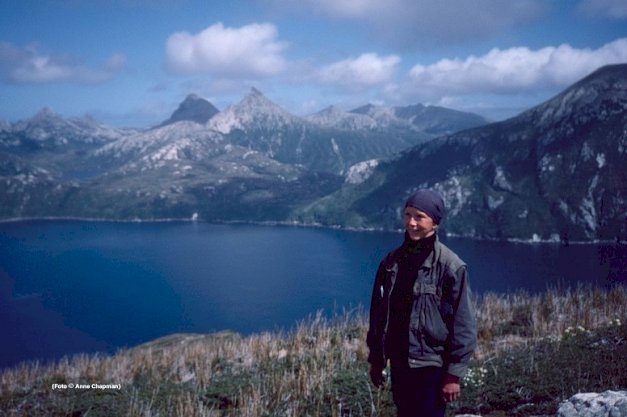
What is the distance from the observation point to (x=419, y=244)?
682 cm

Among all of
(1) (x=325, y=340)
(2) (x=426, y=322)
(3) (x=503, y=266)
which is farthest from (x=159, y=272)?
(2) (x=426, y=322)

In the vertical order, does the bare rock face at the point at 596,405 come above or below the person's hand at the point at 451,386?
below

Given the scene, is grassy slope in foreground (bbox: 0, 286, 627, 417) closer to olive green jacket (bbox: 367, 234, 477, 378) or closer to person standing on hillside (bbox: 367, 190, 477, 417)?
person standing on hillside (bbox: 367, 190, 477, 417)

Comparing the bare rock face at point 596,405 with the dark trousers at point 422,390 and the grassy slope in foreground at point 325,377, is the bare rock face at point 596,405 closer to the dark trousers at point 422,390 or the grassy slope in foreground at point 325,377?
the grassy slope in foreground at point 325,377

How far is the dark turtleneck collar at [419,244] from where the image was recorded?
265 inches

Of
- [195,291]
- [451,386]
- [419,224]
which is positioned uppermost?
[419,224]

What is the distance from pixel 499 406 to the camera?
10.1m

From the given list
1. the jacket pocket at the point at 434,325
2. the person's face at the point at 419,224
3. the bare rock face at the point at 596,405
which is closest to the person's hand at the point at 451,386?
the jacket pocket at the point at 434,325

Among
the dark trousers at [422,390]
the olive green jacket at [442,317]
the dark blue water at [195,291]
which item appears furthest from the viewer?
the dark blue water at [195,291]

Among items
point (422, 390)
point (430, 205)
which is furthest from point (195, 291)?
point (430, 205)

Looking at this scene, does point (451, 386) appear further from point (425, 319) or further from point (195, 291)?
point (195, 291)

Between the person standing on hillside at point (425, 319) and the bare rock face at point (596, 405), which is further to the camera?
the bare rock face at point (596, 405)

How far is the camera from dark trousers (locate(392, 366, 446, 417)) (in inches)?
259

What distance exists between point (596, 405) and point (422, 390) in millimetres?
3359
